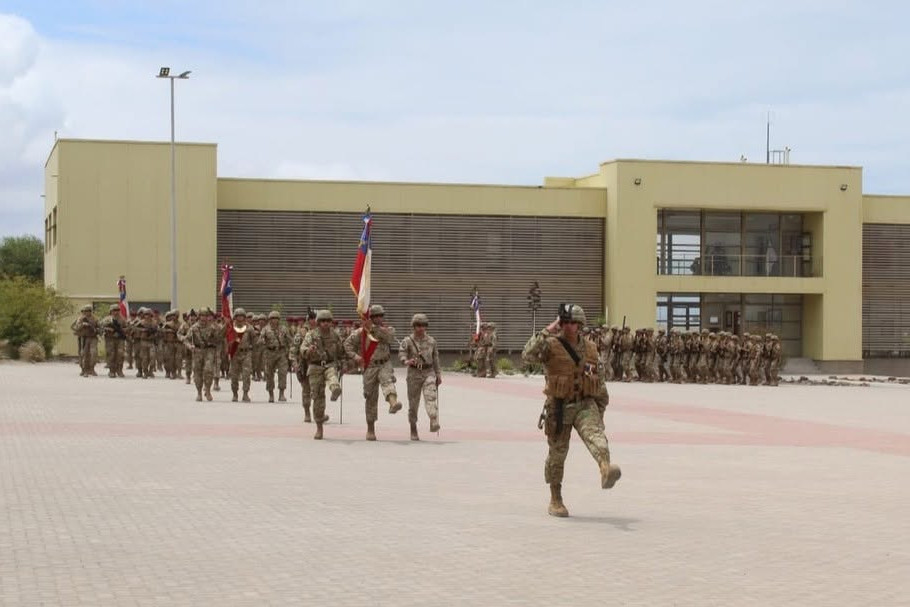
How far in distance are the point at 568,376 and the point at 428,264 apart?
45899 mm

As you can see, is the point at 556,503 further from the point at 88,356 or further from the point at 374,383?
the point at 88,356

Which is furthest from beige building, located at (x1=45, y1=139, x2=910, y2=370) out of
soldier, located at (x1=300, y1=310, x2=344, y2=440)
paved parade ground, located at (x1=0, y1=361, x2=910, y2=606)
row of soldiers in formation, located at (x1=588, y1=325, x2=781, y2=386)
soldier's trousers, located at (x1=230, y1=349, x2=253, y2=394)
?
soldier, located at (x1=300, y1=310, x2=344, y2=440)

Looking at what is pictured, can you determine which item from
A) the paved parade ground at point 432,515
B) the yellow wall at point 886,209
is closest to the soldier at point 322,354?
the paved parade ground at point 432,515

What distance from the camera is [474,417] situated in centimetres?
2656

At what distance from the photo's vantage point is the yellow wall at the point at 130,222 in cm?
5591

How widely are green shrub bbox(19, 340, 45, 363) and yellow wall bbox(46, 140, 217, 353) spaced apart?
312cm

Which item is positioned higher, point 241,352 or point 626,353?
point 241,352

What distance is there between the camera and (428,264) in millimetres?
59031

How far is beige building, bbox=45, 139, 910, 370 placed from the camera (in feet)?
184

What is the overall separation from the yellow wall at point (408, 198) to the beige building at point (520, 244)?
0.06m

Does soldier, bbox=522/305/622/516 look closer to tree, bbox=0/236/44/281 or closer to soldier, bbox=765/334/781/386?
soldier, bbox=765/334/781/386

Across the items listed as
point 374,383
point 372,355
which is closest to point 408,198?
point 372,355

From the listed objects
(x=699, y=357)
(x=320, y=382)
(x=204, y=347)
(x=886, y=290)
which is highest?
(x=886, y=290)

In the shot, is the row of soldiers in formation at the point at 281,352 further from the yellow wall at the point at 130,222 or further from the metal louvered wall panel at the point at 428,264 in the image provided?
the metal louvered wall panel at the point at 428,264
